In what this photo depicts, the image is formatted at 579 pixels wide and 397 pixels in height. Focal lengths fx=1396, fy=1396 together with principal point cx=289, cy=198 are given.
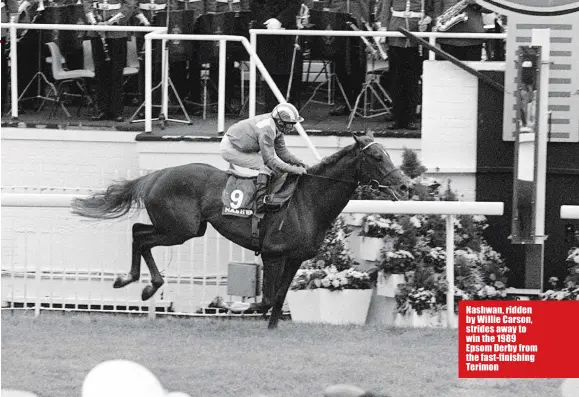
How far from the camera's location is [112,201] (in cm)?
1075

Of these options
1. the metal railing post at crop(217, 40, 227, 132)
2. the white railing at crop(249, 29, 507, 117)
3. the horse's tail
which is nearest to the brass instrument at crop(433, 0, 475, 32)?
the white railing at crop(249, 29, 507, 117)

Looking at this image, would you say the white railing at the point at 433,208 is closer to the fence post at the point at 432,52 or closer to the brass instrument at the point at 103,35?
the fence post at the point at 432,52

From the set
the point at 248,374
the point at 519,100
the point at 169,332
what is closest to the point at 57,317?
the point at 169,332

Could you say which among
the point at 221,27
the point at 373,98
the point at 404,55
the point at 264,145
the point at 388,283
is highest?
the point at 221,27

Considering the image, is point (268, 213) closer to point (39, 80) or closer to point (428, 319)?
point (428, 319)

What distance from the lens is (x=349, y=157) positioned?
1029 centimetres

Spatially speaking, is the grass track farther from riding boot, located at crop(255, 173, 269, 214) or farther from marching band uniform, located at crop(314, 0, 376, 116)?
marching band uniform, located at crop(314, 0, 376, 116)

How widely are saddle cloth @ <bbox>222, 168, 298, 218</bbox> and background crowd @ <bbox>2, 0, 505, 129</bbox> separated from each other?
100 inches

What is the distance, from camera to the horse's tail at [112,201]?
1064 centimetres

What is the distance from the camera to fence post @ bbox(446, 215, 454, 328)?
10602 mm

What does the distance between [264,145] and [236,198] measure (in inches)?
21.5

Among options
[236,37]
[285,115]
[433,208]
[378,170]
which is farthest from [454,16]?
[285,115]

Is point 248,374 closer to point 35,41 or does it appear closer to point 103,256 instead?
point 103,256
